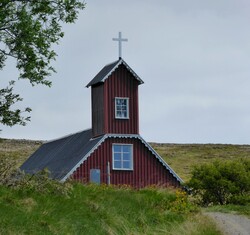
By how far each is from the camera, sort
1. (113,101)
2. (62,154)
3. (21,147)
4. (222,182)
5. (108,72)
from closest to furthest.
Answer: (222,182), (108,72), (113,101), (62,154), (21,147)

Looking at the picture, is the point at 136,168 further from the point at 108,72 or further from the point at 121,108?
the point at 108,72

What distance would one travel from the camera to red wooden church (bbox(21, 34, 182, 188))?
148 ft

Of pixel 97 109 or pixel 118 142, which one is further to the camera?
pixel 97 109

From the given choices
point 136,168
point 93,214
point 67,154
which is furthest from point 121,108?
point 93,214

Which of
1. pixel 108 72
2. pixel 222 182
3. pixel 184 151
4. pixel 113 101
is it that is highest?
pixel 108 72

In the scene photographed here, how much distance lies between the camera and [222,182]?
34438 mm

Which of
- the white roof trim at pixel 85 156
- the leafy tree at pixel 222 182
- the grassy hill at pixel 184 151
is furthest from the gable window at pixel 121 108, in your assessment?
the grassy hill at pixel 184 151

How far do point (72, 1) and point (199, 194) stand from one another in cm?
1320

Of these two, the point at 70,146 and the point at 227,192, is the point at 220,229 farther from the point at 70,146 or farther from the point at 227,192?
the point at 70,146

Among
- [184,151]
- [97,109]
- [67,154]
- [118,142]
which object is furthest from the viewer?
[184,151]

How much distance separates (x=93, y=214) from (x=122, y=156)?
869 inches

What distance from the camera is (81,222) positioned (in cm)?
2256

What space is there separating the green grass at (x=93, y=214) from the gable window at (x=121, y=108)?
18112 millimetres

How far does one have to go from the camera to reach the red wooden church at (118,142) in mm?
45094
